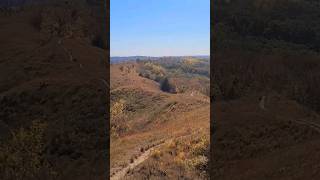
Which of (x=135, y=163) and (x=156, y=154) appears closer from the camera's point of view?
(x=135, y=163)

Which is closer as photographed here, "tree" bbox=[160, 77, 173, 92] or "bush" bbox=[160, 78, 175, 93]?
→ "bush" bbox=[160, 78, 175, 93]

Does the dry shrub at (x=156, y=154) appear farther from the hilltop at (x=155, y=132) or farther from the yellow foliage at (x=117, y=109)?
the yellow foliage at (x=117, y=109)
